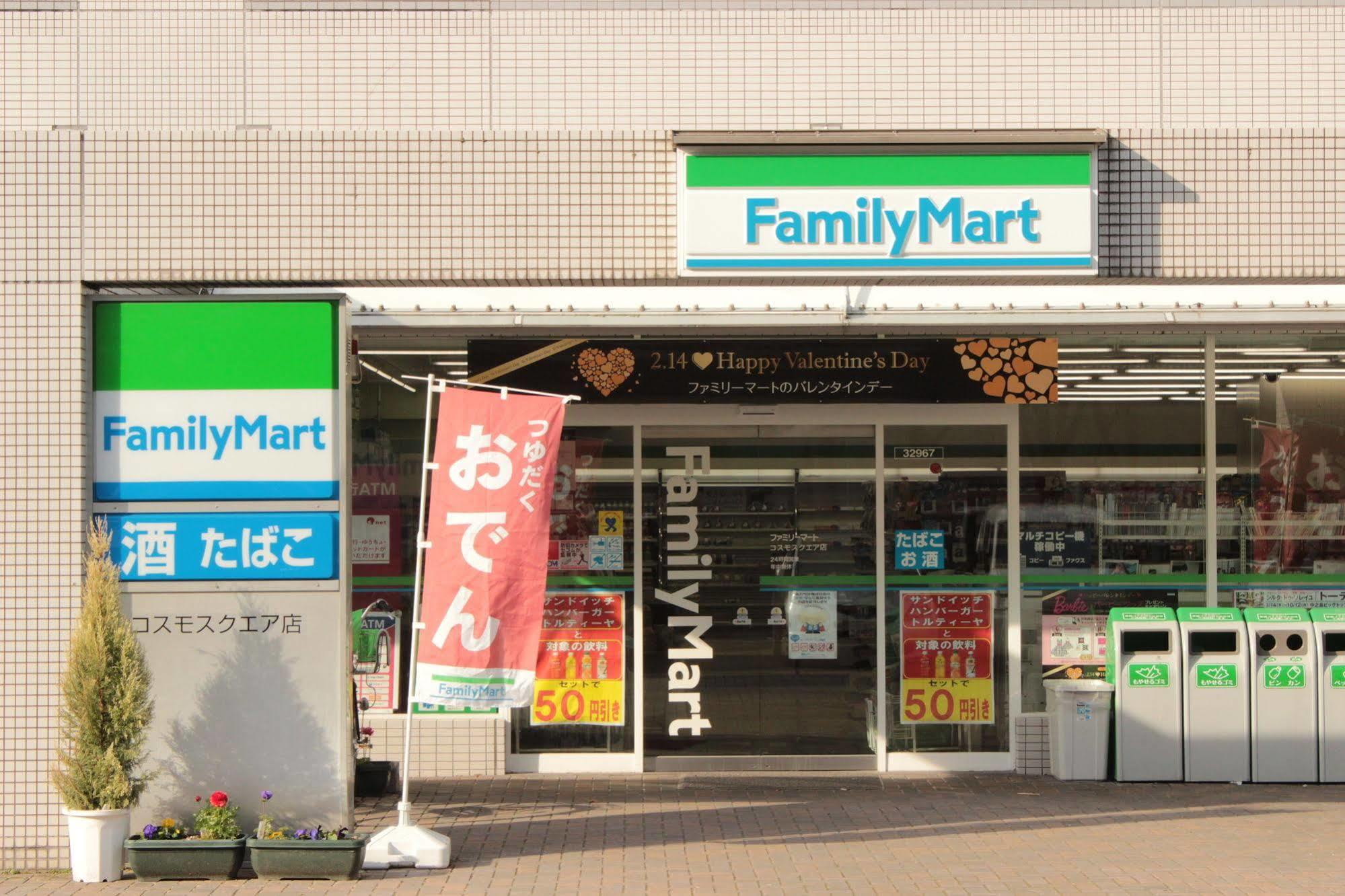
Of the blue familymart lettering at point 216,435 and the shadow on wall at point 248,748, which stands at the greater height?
the blue familymart lettering at point 216,435

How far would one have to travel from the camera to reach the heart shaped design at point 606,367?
1038 centimetres

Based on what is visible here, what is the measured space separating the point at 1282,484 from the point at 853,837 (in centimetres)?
458

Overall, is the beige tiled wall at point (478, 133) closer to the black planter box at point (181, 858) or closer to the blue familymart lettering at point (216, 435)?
the blue familymart lettering at point (216, 435)

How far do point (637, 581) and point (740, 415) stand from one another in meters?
1.47

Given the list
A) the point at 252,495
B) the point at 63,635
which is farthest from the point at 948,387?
the point at 63,635

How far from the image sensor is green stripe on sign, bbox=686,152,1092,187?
27.8 feet

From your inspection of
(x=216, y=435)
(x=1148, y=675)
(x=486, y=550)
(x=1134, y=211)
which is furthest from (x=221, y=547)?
(x=1148, y=675)

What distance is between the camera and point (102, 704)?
750cm

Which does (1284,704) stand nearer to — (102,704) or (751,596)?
(751,596)

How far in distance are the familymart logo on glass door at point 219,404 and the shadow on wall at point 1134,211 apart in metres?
4.63

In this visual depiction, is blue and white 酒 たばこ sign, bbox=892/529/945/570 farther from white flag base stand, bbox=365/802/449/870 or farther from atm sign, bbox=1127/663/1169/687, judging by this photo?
white flag base stand, bbox=365/802/449/870

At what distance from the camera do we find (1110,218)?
8633 mm

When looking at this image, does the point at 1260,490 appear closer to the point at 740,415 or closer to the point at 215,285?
the point at 740,415

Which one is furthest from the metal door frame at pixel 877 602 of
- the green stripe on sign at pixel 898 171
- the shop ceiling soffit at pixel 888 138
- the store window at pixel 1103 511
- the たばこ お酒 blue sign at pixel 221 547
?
the たばこ お酒 blue sign at pixel 221 547
